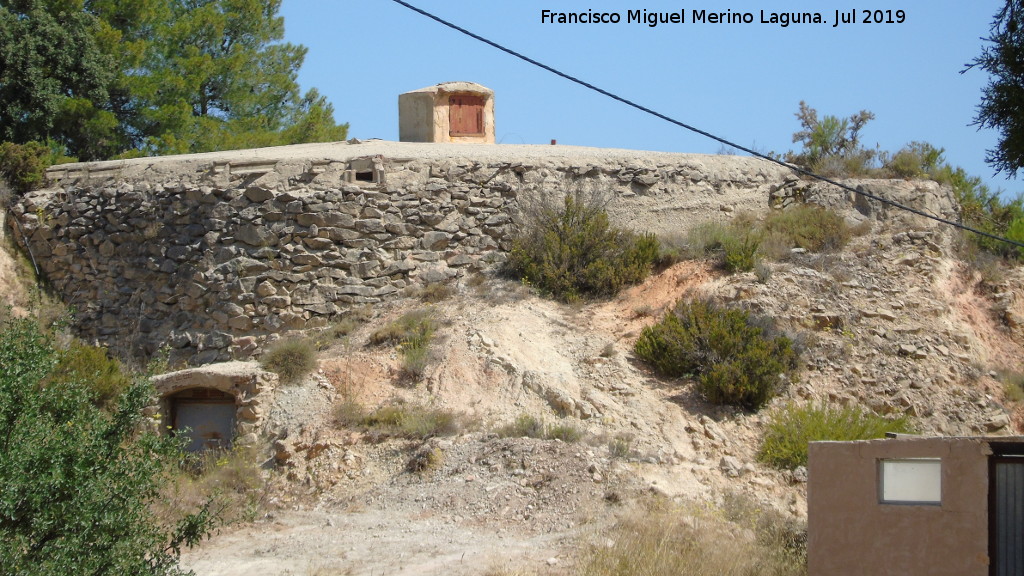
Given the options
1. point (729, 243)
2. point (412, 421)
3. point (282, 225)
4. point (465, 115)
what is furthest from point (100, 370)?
point (729, 243)

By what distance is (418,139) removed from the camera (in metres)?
18.2

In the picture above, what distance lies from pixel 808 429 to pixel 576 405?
Result: 2646 mm

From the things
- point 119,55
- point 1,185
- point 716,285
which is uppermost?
point 119,55

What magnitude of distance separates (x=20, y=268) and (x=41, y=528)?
10.8 metres

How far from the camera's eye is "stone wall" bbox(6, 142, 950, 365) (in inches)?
580

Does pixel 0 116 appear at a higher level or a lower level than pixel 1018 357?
higher

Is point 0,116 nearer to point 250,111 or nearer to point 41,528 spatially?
point 250,111

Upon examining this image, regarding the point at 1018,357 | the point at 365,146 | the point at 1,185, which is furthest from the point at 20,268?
the point at 1018,357

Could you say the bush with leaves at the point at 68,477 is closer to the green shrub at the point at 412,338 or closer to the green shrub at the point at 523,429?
the green shrub at the point at 523,429

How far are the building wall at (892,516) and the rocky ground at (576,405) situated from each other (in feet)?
6.92

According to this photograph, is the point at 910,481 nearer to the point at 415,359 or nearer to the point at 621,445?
the point at 621,445

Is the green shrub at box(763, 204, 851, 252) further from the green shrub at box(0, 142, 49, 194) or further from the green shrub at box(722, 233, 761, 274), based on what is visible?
the green shrub at box(0, 142, 49, 194)

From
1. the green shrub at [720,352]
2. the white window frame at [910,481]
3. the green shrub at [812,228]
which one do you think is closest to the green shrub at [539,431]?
the green shrub at [720,352]

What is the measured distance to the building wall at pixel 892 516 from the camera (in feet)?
26.0
